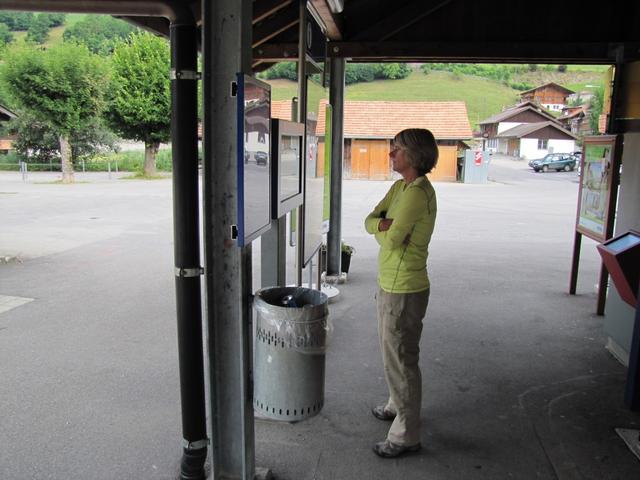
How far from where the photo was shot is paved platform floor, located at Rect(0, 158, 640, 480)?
320 centimetres

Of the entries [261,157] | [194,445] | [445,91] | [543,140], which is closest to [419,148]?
[261,157]

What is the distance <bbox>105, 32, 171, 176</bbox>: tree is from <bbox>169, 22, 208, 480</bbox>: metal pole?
26441mm

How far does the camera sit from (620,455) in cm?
330

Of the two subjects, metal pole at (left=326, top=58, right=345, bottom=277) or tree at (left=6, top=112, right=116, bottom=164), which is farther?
tree at (left=6, top=112, right=116, bottom=164)

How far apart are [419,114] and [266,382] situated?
3412cm

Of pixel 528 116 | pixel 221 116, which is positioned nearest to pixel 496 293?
pixel 221 116

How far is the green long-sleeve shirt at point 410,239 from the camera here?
2.89 m

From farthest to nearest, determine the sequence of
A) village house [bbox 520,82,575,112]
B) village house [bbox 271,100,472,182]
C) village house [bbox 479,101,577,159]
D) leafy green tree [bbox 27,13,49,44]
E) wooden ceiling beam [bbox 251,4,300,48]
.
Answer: village house [bbox 520,82,575,112] < leafy green tree [bbox 27,13,49,44] < village house [bbox 479,101,577,159] < village house [bbox 271,100,472,182] < wooden ceiling beam [bbox 251,4,300,48]

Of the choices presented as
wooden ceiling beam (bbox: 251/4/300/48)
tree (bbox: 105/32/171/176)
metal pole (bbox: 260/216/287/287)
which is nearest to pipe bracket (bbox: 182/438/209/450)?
metal pole (bbox: 260/216/287/287)

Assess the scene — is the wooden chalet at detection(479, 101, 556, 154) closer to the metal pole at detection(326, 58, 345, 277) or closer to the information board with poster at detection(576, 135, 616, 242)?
the information board with poster at detection(576, 135, 616, 242)

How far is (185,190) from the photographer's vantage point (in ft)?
8.79

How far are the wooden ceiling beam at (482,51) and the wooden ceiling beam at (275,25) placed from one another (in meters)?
0.79

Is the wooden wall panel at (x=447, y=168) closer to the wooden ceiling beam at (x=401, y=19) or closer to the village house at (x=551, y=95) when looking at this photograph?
the wooden ceiling beam at (x=401, y=19)

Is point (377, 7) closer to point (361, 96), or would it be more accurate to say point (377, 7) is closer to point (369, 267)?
point (369, 267)
